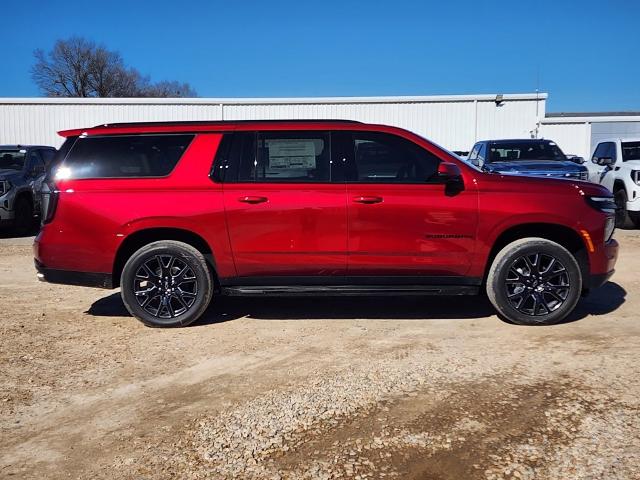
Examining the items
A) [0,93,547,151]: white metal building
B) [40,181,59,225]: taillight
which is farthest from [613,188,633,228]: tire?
[0,93,547,151]: white metal building

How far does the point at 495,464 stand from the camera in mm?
2926

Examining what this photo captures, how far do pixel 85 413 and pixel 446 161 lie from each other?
3.56 meters

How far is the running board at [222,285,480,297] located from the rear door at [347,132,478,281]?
0.12 m

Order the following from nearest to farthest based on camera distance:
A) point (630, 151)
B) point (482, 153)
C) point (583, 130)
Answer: point (630, 151)
point (482, 153)
point (583, 130)

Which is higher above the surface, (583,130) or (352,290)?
(583,130)

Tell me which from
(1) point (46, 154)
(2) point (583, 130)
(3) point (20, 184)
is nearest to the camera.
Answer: (3) point (20, 184)

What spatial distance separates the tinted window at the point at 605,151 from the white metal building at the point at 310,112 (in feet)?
30.6

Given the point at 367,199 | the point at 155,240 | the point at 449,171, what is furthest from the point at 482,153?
the point at 155,240

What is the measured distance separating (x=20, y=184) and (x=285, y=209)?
8784 millimetres

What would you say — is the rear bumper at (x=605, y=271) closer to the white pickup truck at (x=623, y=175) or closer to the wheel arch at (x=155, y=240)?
the wheel arch at (x=155, y=240)

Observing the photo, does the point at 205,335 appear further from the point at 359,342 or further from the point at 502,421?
the point at 502,421

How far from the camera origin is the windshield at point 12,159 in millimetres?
12367

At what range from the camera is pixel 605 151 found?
13.6 meters

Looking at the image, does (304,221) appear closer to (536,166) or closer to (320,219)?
(320,219)
